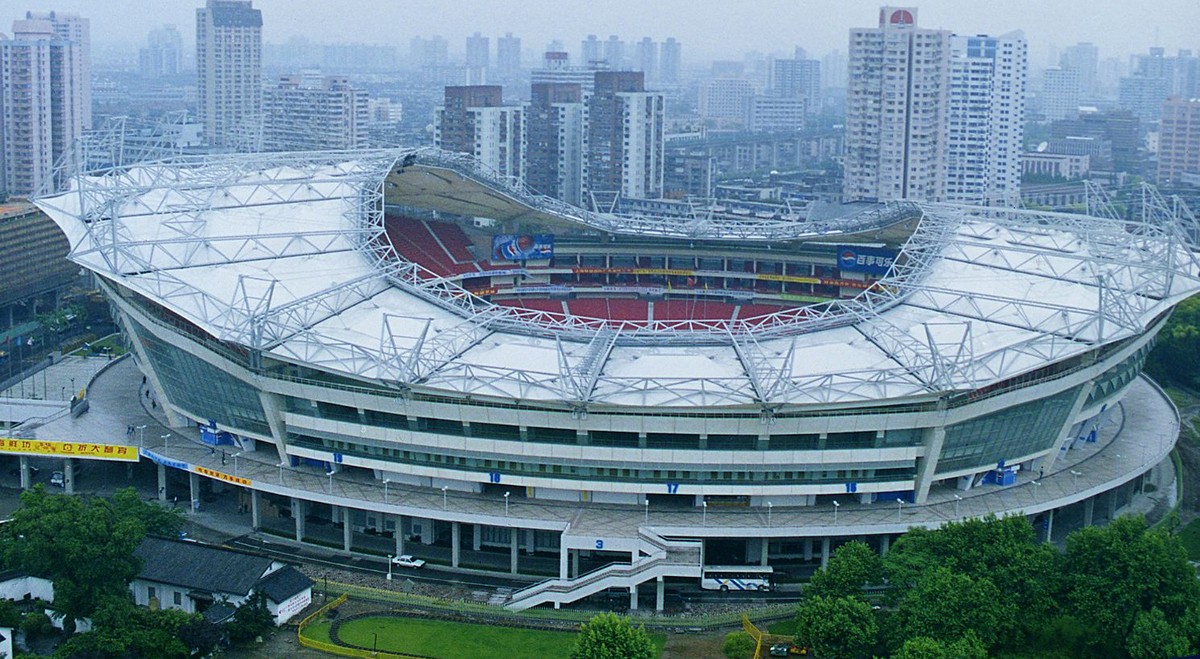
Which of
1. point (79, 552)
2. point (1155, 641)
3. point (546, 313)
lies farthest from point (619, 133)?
point (1155, 641)

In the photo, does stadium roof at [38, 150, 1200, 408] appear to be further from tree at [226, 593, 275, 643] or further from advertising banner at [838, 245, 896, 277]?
tree at [226, 593, 275, 643]

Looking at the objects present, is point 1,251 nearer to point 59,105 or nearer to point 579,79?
point 59,105

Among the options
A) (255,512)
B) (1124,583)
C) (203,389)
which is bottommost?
(255,512)

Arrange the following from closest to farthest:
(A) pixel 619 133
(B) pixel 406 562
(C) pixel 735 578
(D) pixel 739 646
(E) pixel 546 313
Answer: (D) pixel 739 646 < (C) pixel 735 578 < (B) pixel 406 562 < (E) pixel 546 313 < (A) pixel 619 133

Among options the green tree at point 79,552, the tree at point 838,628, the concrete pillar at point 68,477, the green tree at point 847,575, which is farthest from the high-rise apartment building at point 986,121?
the green tree at point 79,552

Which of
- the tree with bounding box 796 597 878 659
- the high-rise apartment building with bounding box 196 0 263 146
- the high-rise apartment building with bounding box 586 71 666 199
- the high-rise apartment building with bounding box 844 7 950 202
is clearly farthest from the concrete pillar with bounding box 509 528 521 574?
the high-rise apartment building with bounding box 196 0 263 146

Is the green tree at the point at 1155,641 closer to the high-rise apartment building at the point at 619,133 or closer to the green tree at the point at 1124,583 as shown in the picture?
the green tree at the point at 1124,583

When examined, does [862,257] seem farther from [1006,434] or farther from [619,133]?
[619,133]
